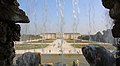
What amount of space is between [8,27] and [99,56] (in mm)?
2588

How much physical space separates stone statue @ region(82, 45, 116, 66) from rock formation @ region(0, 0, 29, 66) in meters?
2.18

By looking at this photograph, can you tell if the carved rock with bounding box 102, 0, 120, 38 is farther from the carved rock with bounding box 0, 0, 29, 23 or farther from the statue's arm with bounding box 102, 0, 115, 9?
the carved rock with bounding box 0, 0, 29, 23

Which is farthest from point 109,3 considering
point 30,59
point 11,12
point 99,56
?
point 30,59

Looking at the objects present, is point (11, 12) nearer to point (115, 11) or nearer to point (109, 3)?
point (115, 11)

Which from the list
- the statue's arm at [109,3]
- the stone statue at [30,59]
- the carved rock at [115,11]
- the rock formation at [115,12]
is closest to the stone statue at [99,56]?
the rock formation at [115,12]

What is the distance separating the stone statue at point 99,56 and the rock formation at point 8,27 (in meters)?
2.18

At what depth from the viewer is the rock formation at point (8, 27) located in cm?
530

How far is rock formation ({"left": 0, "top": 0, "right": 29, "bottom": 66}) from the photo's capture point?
5.30 meters

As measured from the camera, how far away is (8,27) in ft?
18.2

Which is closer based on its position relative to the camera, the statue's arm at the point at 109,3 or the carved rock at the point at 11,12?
the carved rock at the point at 11,12

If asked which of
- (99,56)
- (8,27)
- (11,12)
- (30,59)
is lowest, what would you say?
(30,59)

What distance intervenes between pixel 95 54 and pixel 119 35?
102 centimetres

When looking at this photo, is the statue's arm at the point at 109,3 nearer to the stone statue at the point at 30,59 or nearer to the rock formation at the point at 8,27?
the rock formation at the point at 8,27

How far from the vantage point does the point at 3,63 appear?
210 inches
